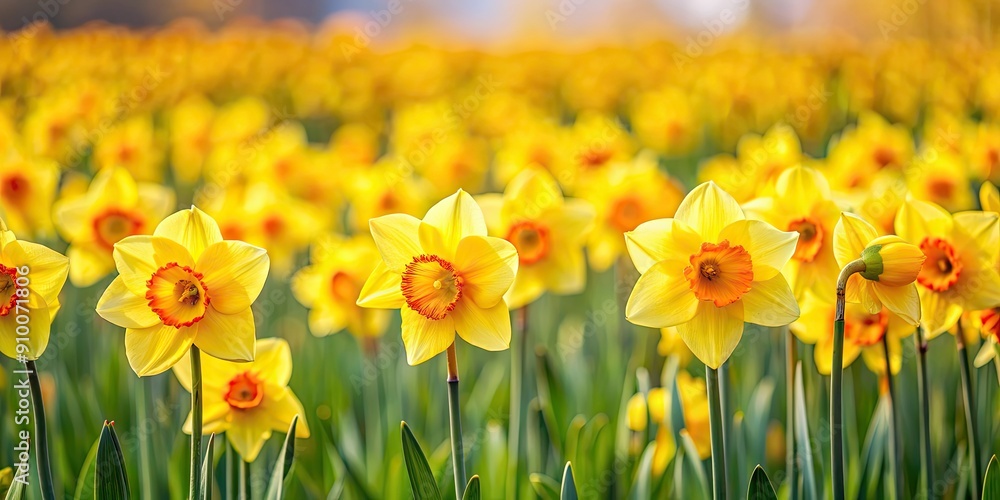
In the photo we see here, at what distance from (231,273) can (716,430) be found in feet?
2.70

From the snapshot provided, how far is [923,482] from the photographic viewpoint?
1644 millimetres

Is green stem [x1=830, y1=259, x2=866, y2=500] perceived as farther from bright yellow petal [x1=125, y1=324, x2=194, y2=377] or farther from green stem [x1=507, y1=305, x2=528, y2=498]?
bright yellow petal [x1=125, y1=324, x2=194, y2=377]

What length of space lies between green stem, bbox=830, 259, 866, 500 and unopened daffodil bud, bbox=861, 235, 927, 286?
2 centimetres

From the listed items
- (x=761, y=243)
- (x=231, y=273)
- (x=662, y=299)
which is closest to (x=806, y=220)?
(x=761, y=243)

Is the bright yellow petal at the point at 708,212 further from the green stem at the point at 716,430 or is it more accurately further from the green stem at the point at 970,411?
the green stem at the point at 970,411

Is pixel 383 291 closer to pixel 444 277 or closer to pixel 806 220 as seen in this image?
pixel 444 277

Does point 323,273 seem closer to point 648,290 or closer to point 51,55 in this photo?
point 648,290

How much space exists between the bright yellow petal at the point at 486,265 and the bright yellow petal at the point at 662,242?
8.0 inches

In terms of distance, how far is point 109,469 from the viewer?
4.09 feet

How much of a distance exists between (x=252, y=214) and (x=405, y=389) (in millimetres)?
734

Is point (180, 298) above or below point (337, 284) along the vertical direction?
below

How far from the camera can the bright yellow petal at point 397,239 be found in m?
1.30

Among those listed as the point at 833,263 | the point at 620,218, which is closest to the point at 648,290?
the point at 833,263

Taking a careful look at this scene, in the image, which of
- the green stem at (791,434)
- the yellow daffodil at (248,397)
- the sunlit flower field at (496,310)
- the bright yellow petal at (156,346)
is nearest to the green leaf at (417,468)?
the sunlit flower field at (496,310)
